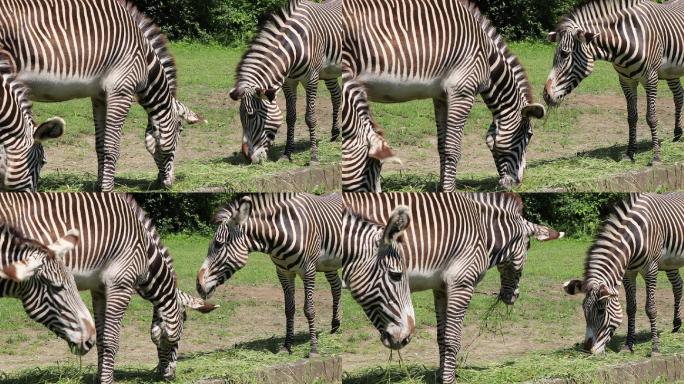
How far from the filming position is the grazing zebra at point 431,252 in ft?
37.9

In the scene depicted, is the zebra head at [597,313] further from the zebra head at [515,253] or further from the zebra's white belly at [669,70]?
the zebra's white belly at [669,70]

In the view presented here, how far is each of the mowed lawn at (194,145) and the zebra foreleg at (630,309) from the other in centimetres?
352

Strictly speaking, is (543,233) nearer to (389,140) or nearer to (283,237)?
(283,237)

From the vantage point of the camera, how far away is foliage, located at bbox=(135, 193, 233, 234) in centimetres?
1829

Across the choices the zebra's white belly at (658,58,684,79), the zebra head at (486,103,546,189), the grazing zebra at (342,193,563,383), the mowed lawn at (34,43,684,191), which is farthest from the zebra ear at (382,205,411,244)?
the zebra's white belly at (658,58,684,79)

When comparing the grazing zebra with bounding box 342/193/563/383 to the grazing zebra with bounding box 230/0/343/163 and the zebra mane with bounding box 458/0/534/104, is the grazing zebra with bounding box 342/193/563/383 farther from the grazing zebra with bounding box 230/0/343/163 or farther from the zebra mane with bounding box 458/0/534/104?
the grazing zebra with bounding box 230/0/343/163

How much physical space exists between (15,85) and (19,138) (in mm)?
623

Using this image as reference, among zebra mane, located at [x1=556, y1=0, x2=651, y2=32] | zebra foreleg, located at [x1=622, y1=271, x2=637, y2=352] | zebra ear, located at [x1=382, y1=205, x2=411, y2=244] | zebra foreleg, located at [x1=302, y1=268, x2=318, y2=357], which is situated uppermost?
zebra mane, located at [x1=556, y1=0, x2=651, y2=32]

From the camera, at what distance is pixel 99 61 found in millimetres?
13609

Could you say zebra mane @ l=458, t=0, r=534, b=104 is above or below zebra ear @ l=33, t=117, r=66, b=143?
above

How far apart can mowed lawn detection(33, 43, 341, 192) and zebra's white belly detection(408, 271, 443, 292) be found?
9.74ft

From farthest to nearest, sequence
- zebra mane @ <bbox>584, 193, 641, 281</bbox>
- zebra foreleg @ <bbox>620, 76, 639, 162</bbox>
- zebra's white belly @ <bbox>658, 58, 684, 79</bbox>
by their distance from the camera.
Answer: zebra's white belly @ <bbox>658, 58, 684, 79</bbox> → zebra foreleg @ <bbox>620, 76, 639, 162</bbox> → zebra mane @ <bbox>584, 193, 641, 281</bbox>

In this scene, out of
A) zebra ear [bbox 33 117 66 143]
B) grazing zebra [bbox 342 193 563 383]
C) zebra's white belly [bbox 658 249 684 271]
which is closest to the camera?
grazing zebra [bbox 342 193 563 383]

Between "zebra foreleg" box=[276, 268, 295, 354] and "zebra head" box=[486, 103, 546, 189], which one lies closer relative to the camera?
"zebra head" box=[486, 103, 546, 189]
